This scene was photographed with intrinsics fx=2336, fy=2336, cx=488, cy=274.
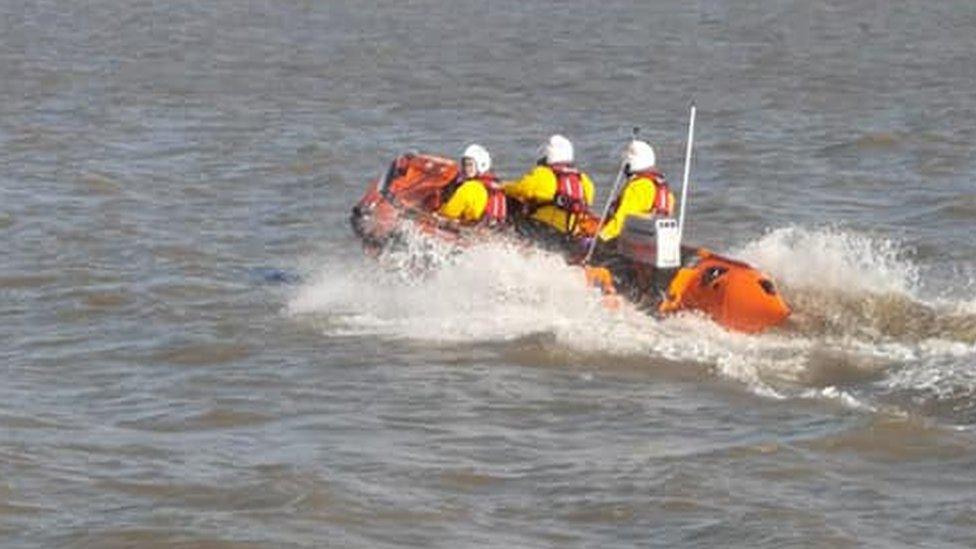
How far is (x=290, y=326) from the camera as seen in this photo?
627 inches

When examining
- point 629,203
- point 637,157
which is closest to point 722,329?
point 629,203

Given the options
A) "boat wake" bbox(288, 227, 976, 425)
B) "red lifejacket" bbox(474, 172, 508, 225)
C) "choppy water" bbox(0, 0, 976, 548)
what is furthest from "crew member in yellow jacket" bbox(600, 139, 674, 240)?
"red lifejacket" bbox(474, 172, 508, 225)

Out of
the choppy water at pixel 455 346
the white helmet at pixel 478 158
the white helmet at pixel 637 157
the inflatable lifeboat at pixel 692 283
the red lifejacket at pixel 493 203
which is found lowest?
the choppy water at pixel 455 346

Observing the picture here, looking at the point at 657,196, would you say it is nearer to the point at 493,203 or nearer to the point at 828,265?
the point at 493,203

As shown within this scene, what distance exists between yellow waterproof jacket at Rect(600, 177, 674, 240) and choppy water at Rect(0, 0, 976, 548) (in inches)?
21.5

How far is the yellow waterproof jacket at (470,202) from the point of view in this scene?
16578 mm

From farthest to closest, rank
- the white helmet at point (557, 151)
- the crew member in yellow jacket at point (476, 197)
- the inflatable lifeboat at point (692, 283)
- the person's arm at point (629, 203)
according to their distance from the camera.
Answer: the white helmet at point (557, 151)
the crew member in yellow jacket at point (476, 197)
the person's arm at point (629, 203)
the inflatable lifeboat at point (692, 283)

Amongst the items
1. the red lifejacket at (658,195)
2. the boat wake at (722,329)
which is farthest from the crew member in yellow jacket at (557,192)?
the boat wake at (722,329)

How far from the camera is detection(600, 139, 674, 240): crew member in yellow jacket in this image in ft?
53.1

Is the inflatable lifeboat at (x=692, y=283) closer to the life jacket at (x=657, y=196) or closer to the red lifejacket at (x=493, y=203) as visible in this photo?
the life jacket at (x=657, y=196)

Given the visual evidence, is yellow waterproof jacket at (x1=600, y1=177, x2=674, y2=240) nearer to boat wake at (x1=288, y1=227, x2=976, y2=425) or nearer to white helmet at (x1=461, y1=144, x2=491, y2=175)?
boat wake at (x1=288, y1=227, x2=976, y2=425)

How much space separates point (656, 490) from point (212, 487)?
7.05 feet

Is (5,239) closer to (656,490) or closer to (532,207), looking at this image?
(532,207)

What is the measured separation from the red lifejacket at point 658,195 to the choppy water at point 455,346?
0.90 m
